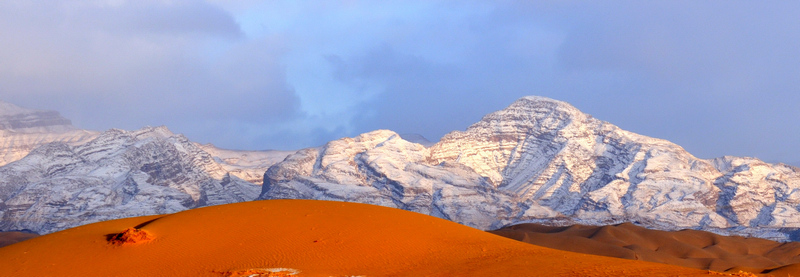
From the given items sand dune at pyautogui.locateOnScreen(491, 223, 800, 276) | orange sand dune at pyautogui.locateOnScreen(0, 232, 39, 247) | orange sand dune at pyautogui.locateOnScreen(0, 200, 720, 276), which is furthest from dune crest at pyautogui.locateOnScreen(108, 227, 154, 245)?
orange sand dune at pyautogui.locateOnScreen(0, 232, 39, 247)

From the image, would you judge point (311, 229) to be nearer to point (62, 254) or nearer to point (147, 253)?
point (147, 253)

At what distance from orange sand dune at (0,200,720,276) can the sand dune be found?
78.2m

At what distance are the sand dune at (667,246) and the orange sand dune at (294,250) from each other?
257ft

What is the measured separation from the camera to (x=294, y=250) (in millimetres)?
42781

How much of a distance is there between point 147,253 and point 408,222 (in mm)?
17823

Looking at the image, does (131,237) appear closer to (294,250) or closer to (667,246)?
(294,250)

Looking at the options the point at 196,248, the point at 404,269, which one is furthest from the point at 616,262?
the point at 196,248

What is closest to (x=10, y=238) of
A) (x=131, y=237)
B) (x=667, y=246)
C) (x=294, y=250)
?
(x=667, y=246)

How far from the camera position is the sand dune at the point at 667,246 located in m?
123

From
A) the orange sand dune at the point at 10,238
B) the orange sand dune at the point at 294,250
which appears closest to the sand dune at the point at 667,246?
the orange sand dune at the point at 294,250

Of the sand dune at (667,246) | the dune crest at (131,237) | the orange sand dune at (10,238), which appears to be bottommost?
the dune crest at (131,237)

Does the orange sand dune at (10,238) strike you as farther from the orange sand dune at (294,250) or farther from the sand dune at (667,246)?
the orange sand dune at (294,250)

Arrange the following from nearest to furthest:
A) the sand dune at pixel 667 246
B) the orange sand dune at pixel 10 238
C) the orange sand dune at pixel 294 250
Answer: the orange sand dune at pixel 294 250 < the sand dune at pixel 667 246 < the orange sand dune at pixel 10 238

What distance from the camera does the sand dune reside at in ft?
405
